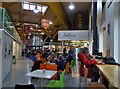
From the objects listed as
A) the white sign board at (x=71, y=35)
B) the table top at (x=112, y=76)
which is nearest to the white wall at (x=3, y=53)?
the table top at (x=112, y=76)

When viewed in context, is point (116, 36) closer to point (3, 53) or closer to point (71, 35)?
point (3, 53)

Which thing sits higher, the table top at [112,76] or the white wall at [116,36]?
the white wall at [116,36]

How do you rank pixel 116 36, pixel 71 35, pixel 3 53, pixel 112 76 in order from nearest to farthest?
pixel 112 76 → pixel 116 36 → pixel 3 53 → pixel 71 35

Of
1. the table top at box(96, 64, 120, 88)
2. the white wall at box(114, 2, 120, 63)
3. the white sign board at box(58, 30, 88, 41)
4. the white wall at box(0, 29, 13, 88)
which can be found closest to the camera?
the table top at box(96, 64, 120, 88)

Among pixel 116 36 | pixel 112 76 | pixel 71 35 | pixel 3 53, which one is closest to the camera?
pixel 112 76

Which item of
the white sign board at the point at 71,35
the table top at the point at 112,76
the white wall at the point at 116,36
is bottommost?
the table top at the point at 112,76

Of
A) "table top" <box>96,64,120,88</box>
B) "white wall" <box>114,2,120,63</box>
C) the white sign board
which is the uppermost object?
the white sign board

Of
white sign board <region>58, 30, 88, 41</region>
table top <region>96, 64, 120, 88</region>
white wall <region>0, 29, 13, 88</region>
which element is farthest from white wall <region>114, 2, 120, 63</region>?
white sign board <region>58, 30, 88, 41</region>

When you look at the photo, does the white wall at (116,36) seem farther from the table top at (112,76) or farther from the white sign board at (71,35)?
the white sign board at (71,35)

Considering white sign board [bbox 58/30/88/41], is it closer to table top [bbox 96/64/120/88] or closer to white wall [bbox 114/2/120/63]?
white wall [bbox 114/2/120/63]

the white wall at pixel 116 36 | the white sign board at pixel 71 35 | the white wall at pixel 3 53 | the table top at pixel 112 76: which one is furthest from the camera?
the white sign board at pixel 71 35

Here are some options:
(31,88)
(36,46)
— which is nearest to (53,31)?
(36,46)

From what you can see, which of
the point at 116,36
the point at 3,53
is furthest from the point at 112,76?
the point at 3,53

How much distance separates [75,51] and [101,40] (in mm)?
5654
